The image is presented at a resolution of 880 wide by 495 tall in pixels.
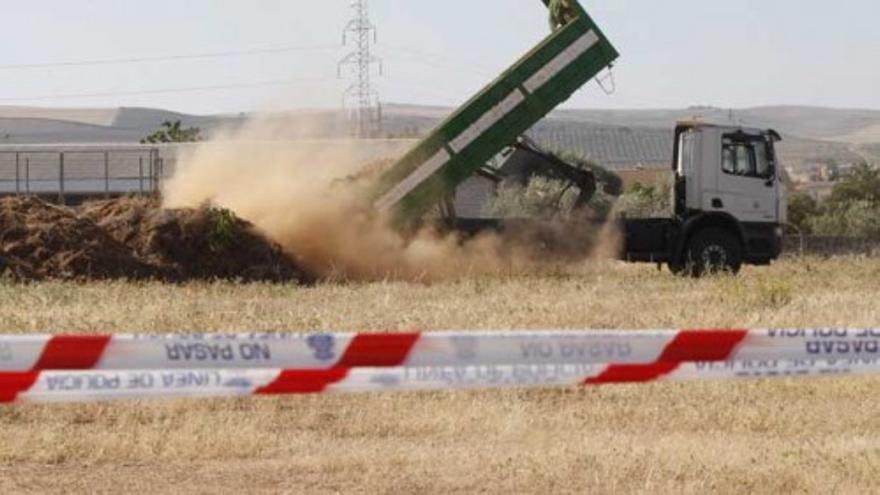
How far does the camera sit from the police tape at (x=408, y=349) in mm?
5988

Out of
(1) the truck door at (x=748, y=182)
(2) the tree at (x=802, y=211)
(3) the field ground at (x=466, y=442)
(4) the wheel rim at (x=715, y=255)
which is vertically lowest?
(2) the tree at (x=802, y=211)

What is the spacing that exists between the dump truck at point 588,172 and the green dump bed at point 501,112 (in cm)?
2

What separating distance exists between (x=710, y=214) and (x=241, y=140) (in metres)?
9.96

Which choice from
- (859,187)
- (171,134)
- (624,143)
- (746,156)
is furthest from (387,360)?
(624,143)

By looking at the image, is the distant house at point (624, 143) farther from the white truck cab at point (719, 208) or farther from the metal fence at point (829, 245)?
the white truck cab at point (719, 208)

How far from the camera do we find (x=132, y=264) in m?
22.3

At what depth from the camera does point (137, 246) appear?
2295cm

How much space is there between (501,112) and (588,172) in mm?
2640

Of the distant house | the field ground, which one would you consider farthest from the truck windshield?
the distant house

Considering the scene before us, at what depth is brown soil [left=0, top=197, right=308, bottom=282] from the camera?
71.9 feet

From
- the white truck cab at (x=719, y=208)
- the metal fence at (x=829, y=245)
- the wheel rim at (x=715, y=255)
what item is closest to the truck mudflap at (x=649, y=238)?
the white truck cab at (x=719, y=208)

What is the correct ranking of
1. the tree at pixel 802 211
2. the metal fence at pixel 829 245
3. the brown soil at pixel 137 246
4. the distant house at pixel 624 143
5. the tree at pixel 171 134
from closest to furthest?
the brown soil at pixel 137 246 → the metal fence at pixel 829 245 → the tree at pixel 802 211 → the tree at pixel 171 134 → the distant house at pixel 624 143

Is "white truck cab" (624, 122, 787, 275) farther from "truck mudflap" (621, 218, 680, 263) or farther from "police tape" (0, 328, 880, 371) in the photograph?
"police tape" (0, 328, 880, 371)

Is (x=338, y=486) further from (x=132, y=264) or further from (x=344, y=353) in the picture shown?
(x=132, y=264)
